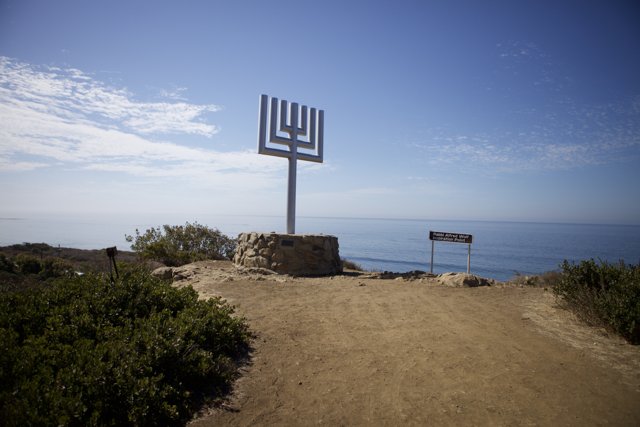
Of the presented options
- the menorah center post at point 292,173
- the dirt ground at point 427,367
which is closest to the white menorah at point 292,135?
the menorah center post at point 292,173

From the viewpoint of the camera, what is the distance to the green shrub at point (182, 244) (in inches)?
548

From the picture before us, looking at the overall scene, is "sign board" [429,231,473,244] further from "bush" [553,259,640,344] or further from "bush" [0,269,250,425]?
"bush" [0,269,250,425]

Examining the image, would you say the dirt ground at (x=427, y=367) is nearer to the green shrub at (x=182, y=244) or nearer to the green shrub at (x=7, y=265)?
the green shrub at (x=7, y=265)

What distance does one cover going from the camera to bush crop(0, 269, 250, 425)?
2561mm

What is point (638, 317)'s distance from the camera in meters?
4.70

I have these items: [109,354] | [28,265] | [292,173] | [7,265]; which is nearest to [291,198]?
[292,173]

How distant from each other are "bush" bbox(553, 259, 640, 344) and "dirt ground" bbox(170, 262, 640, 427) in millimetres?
242

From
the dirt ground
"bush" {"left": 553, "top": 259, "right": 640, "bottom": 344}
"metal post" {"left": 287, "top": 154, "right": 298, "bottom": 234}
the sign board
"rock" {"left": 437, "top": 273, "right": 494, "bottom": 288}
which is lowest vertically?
the dirt ground

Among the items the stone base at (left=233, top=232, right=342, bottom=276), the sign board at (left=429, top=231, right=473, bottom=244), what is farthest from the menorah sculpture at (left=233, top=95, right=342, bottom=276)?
the sign board at (left=429, top=231, right=473, bottom=244)

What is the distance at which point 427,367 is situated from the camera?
3967mm

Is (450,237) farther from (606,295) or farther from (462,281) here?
(606,295)

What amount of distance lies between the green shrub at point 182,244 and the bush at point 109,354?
30.4 ft

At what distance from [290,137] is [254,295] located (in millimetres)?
7017

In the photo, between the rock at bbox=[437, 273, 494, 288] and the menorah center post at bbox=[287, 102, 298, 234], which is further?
the menorah center post at bbox=[287, 102, 298, 234]
